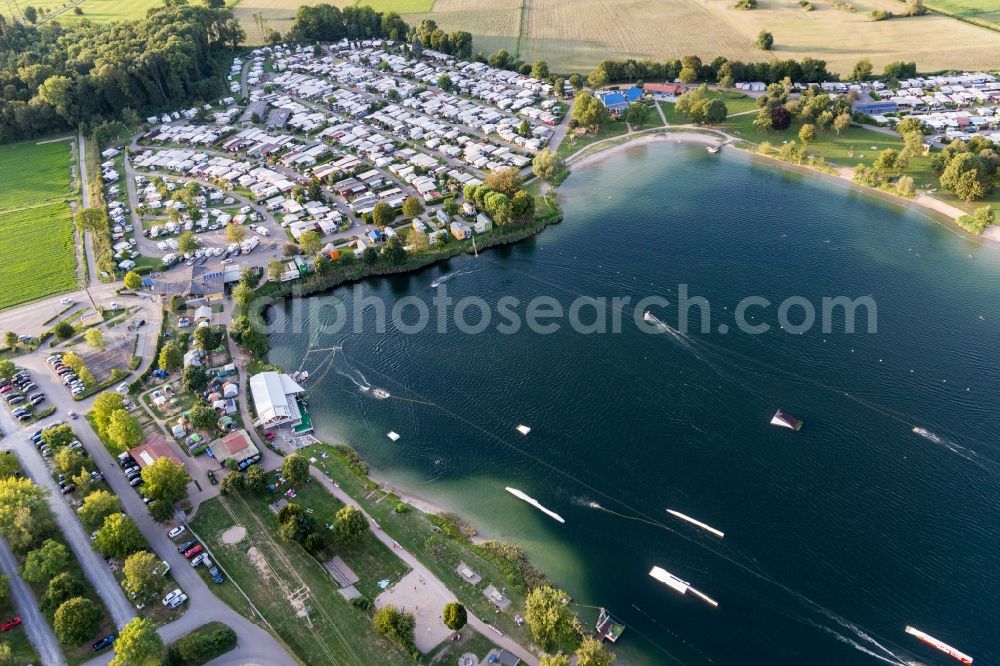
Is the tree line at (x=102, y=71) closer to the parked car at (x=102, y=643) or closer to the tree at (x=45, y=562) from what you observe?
the tree at (x=45, y=562)

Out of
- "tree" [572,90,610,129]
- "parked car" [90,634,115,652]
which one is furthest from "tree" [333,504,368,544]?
"tree" [572,90,610,129]

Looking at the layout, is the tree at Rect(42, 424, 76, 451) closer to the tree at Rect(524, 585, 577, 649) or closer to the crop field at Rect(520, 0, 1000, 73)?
the tree at Rect(524, 585, 577, 649)

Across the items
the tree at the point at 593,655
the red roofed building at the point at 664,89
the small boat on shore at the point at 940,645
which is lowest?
the small boat on shore at the point at 940,645

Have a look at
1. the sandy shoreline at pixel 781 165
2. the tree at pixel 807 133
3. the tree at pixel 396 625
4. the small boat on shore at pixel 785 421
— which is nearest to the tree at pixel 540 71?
the sandy shoreline at pixel 781 165

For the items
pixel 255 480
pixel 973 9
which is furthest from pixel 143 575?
pixel 973 9

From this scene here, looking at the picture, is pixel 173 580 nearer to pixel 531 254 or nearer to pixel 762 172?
pixel 531 254

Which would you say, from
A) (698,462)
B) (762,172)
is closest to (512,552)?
(698,462)
